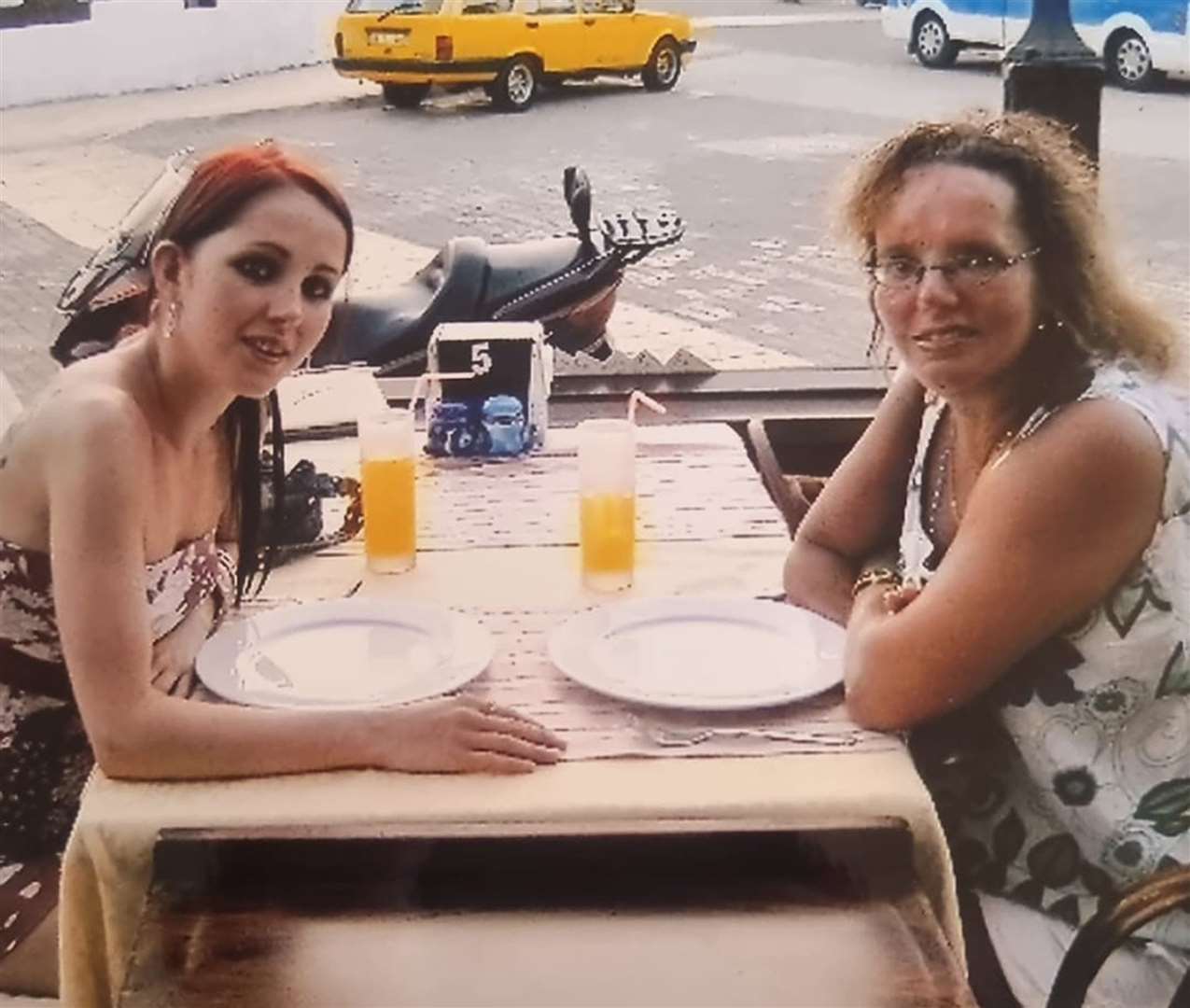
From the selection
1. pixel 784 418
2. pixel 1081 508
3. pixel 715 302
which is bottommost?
pixel 715 302

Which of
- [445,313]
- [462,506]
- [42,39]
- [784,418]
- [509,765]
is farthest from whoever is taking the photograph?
[42,39]

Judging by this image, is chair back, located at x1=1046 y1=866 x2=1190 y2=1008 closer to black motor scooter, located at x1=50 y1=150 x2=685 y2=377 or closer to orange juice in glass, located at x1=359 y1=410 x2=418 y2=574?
orange juice in glass, located at x1=359 y1=410 x2=418 y2=574

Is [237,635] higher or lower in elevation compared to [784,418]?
higher

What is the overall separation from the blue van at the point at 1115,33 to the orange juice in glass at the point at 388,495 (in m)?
5.17

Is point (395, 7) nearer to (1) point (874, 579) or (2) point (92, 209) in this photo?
(2) point (92, 209)

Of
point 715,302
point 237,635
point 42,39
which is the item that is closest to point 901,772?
point 237,635

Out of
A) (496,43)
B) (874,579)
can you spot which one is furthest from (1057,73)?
(496,43)

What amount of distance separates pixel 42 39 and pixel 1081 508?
10010 millimetres

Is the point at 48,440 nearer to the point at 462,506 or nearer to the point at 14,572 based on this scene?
the point at 14,572

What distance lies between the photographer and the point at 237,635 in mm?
1673

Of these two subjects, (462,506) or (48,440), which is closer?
(48,440)

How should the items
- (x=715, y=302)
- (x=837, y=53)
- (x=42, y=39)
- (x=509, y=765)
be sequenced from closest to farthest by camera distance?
(x=509, y=765), (x=715, y=302), (x=42, y=39), (x=837, y=53)

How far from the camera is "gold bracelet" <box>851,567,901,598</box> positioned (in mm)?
1739

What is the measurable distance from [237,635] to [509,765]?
1.29 ft
